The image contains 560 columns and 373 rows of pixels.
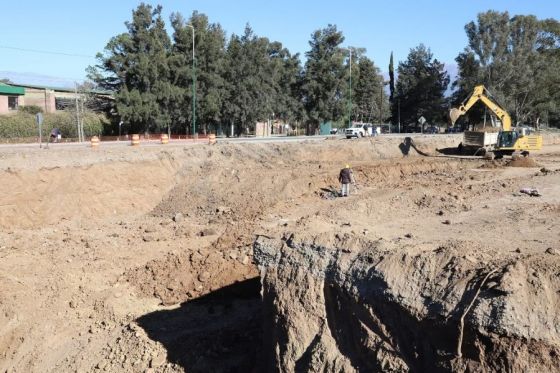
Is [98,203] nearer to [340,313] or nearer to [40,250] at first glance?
[40,250]

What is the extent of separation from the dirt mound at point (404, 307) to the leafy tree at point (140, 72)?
39.5 m

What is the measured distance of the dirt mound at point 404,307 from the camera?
666 centimetres

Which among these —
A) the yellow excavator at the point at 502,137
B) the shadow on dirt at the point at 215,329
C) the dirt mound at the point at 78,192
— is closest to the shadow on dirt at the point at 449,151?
the yellow excavator at the point at 502,137

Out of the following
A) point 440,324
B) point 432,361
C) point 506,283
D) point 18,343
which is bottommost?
point 18,343

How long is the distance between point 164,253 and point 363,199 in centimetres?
705

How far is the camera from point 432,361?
24.0ft

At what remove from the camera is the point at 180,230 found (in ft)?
65.1

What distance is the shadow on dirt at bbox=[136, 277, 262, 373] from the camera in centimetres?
1062

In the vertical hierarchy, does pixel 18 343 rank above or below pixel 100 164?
below

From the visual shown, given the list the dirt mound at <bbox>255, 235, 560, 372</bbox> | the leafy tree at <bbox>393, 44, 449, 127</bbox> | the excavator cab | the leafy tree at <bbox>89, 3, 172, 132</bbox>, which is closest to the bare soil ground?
the dirt mound at <bbox>255, 235, 560, 372</bbox>

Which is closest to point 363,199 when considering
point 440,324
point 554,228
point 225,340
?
point 554,228

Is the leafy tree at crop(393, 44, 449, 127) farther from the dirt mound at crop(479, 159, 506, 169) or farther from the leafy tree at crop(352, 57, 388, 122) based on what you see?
the dirt mound at crop(479, 159, 506, 169)

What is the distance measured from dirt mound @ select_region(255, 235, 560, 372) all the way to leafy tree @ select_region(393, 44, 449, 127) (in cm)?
6616

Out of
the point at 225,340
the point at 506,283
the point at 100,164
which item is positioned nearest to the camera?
the point at 506,283
